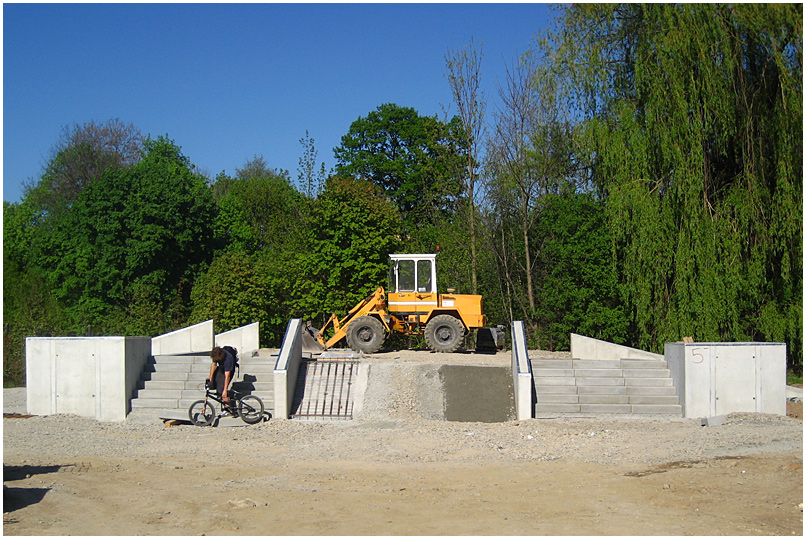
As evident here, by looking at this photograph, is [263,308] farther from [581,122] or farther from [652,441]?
[652,441]

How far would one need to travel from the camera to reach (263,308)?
27500mm

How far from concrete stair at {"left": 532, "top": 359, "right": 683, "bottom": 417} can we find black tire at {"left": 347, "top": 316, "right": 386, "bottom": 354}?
15.4 feet

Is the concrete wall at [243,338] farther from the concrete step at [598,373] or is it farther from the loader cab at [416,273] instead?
the concrete step at [598,373]

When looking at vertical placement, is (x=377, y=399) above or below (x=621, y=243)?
below

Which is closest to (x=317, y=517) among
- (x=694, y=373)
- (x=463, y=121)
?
(x=694, y=373)

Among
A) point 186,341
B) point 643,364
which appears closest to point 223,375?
point 186,341

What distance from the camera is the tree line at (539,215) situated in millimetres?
18594

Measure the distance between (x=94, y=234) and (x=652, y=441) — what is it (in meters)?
28.1

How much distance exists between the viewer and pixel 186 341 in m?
20.2

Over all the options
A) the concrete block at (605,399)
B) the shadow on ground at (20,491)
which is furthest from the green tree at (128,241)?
the shadow on ground at (20,491)

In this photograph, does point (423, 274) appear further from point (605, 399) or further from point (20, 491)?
point (20, 491)

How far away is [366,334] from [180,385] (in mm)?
5481

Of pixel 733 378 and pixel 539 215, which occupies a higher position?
pixel 539 215

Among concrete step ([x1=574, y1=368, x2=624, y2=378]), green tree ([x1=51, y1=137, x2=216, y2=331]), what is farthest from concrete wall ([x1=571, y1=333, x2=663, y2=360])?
green tree ([x1=51, y1=137, x2=216, y2=331])
